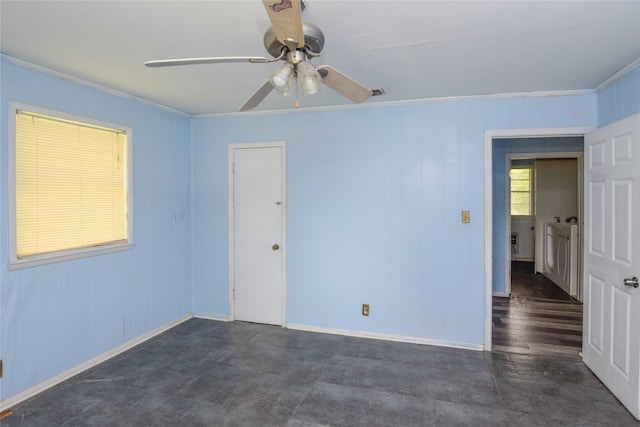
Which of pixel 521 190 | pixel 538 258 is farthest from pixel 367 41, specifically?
pixel 521 190

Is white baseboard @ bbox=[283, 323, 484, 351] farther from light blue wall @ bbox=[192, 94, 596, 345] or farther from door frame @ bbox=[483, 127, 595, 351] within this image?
door frame @ bbox=[483, 127, 595, 351]

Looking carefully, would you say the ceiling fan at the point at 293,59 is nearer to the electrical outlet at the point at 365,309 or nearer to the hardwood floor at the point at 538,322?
the electrical outlet at the point at 365,309

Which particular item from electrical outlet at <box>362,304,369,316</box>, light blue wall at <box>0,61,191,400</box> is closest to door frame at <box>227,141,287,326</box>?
light blue wall at <box>0,61,191,400</box>

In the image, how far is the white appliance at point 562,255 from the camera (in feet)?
17.1

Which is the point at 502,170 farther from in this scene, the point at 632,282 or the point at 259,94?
the point at 259,94

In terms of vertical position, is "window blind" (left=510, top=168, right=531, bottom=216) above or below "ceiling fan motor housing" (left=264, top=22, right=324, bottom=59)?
below

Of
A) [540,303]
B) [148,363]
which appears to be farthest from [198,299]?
[540,303]

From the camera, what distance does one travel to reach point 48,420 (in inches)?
90.4

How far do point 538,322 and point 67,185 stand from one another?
4.81 m

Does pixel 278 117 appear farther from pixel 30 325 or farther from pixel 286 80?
pixel 30 325

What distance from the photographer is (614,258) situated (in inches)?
102

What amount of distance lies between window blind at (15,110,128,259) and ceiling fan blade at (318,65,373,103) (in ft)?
7.11

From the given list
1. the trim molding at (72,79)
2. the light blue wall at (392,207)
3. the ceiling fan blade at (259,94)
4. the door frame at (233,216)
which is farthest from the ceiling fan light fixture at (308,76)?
the door frame at (233,216)

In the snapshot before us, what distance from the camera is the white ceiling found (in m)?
1.82
